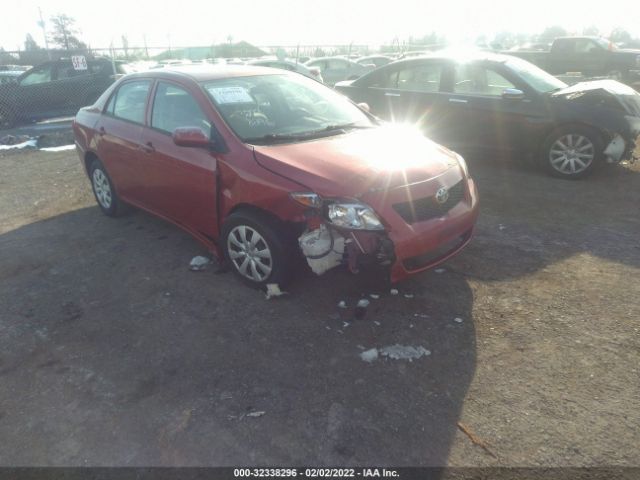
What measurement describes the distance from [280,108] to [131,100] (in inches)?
67.1

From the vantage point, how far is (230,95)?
13.0 feet

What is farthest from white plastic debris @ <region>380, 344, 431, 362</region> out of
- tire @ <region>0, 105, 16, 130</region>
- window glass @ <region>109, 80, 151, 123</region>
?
tire @ <region>0, 105, 16, 130</region>

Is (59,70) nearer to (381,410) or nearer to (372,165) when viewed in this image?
(372,165)

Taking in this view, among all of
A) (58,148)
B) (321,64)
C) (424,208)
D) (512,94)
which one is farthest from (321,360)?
(321,64)

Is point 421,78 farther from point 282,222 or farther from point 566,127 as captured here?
point 282,222

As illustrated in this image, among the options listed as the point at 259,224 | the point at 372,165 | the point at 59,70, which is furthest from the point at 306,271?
the point at 59,70

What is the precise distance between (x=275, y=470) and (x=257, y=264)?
1696 mm

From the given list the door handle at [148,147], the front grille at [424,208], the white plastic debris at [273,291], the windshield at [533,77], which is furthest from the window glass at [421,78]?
the white plastic debris at [273,291]

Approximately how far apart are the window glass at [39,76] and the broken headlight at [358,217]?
12.5 metres

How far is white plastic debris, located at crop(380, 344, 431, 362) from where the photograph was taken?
296 cm

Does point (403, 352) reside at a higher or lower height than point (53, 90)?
lower

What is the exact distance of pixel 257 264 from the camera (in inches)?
143

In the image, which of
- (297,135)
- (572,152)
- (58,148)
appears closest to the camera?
(297,135)

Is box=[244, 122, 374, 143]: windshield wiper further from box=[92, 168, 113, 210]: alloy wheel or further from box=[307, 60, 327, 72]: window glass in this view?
box=[307, 60, 327, 72]: window glass
